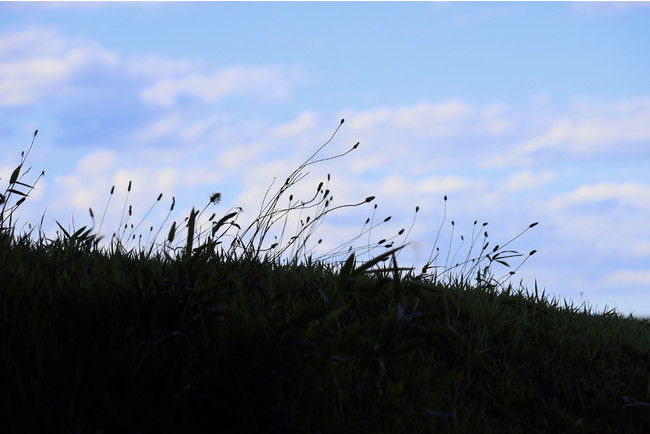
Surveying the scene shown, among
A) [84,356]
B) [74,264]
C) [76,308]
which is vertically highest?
[74,264]

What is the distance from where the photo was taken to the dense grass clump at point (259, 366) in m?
2.30

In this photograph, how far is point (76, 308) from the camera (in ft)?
8.69

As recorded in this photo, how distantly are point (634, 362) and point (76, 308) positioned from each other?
370 centimetres

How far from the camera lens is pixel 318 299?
3.66 meters

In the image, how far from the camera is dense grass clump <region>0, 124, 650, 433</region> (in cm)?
230

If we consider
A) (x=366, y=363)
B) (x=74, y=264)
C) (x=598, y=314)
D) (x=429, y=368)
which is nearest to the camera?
(x=366, y=363)

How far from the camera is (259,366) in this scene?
2.40m

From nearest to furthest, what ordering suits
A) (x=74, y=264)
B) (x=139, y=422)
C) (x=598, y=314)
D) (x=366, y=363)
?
(x=139, y=422) < (x=366, y=363) < (x=74, y=264) < (x=598, y=314)

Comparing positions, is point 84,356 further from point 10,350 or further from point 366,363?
point 366,363

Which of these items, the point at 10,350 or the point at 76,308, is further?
the point at 76,308

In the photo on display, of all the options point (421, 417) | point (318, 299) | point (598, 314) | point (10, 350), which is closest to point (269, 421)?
point (421, 417)

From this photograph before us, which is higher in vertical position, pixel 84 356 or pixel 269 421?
pixel 84 356

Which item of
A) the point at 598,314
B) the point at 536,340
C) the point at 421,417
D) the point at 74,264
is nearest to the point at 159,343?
the point at 421,417

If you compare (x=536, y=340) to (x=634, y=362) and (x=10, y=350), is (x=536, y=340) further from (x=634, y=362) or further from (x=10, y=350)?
(x=10, y=350)
